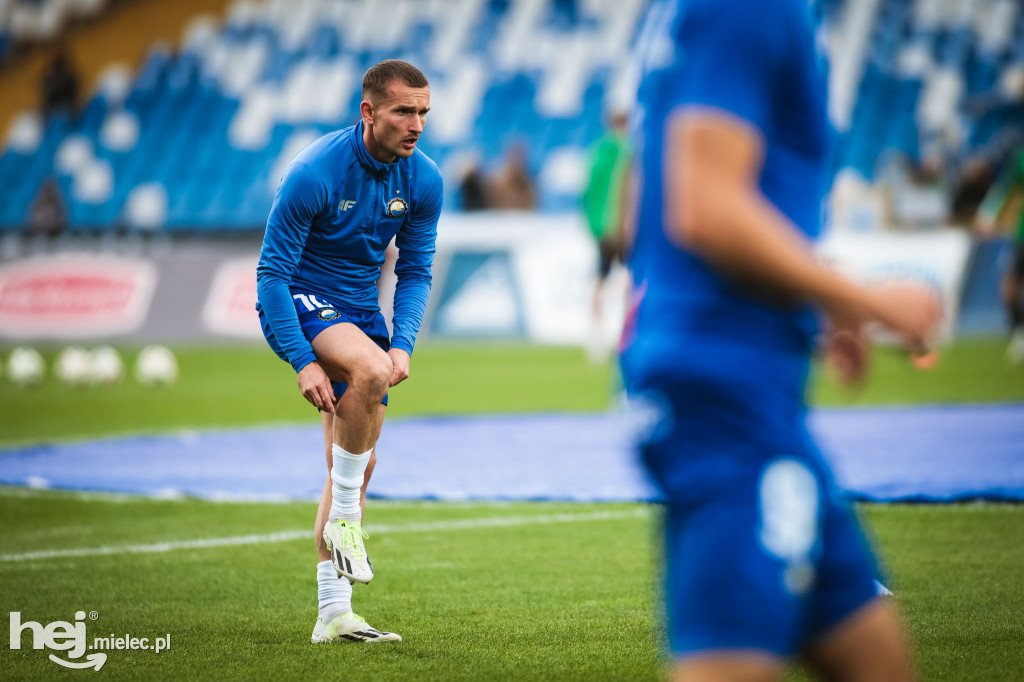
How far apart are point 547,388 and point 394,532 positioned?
7.39 metres

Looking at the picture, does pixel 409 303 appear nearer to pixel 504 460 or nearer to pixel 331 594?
pixel 331 594

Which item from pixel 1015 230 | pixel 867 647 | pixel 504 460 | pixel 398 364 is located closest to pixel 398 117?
pixel 398 364

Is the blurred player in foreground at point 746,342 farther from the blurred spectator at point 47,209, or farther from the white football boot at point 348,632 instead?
the blurred spectator at point 47,209

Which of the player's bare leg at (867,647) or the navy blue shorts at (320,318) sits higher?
the player's bare leg at (867,647)

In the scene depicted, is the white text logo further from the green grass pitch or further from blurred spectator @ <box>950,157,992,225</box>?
blurred spectator @ <box>950,157,992,225</box>

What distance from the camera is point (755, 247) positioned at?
194cm

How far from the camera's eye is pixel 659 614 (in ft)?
16.3

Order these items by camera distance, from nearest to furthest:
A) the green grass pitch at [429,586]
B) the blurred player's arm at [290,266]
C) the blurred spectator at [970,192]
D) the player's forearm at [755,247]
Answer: the player's forearm at [755,247]
the green grass pitch at [429,586]
the blurred player's arm at [290,266]
the blurred spectator at [970,192]

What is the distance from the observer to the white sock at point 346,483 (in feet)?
16.1

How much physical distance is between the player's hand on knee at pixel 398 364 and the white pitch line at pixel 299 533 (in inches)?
79.5

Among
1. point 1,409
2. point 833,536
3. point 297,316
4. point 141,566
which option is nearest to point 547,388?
point 1,409

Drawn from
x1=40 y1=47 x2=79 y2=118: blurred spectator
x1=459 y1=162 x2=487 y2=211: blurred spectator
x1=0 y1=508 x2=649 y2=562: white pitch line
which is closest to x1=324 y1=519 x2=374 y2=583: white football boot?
x1=0 y1=508 x2=649 y2=562: white pitch line

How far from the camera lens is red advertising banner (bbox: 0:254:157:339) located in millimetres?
20219

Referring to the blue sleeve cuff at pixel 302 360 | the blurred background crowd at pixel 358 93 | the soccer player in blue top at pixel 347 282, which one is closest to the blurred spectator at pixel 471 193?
the blurred background crowd at pixel 358 93
